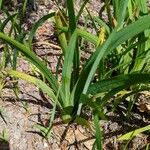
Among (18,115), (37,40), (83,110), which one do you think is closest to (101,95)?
(83,110)

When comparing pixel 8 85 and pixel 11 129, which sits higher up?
pixel 8 85

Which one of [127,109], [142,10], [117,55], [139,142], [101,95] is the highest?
[142,10]

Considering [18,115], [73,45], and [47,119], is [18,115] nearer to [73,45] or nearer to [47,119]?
[47,119]

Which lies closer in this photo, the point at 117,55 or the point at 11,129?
the point at 11,129

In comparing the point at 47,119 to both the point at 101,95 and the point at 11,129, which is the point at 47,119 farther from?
the point at 101,95

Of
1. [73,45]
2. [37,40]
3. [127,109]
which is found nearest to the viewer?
[73,45]

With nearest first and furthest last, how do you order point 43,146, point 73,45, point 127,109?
point 73,45, point 43,146, point 127,109

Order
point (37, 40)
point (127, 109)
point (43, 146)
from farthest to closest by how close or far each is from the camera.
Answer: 1. point (37, 40)
2. point (127, 109)
3. point (43, 146)

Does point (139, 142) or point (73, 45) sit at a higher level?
point (73, 45)

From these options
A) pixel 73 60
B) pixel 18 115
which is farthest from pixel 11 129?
pixel 73 60
